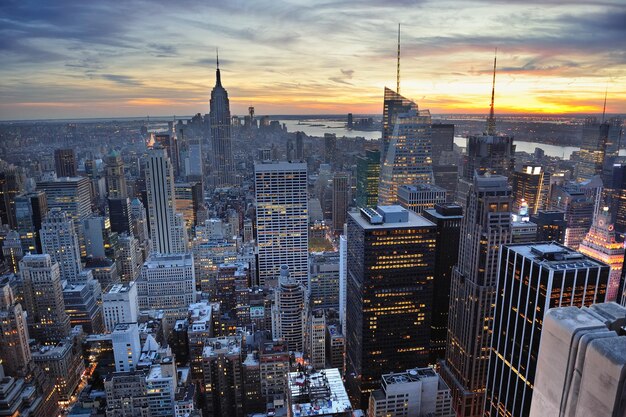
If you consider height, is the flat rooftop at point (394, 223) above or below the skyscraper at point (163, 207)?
above

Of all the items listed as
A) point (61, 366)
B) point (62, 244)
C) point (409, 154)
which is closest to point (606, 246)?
point (409, 154)

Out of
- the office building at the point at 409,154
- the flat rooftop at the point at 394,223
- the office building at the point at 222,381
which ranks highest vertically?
the office building at the point at 409,154

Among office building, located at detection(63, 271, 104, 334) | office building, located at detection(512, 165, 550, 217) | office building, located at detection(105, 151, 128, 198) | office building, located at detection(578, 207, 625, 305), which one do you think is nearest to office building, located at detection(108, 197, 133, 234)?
office building, located at detection(105, 151, 128, 198)

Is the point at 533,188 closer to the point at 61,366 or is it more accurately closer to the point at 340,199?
the point at 340,199

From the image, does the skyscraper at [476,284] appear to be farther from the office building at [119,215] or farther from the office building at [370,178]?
the office building at [119,215]

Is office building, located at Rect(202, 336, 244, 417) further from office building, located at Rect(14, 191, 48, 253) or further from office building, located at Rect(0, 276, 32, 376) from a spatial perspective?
office building, located at Rect(14, 191, 48, 253)

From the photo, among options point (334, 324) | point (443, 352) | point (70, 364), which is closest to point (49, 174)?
point (70, 364)

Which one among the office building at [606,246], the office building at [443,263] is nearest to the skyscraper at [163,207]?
the office building at [443,263]

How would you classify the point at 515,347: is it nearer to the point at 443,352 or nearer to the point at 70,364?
the point at 443,352
